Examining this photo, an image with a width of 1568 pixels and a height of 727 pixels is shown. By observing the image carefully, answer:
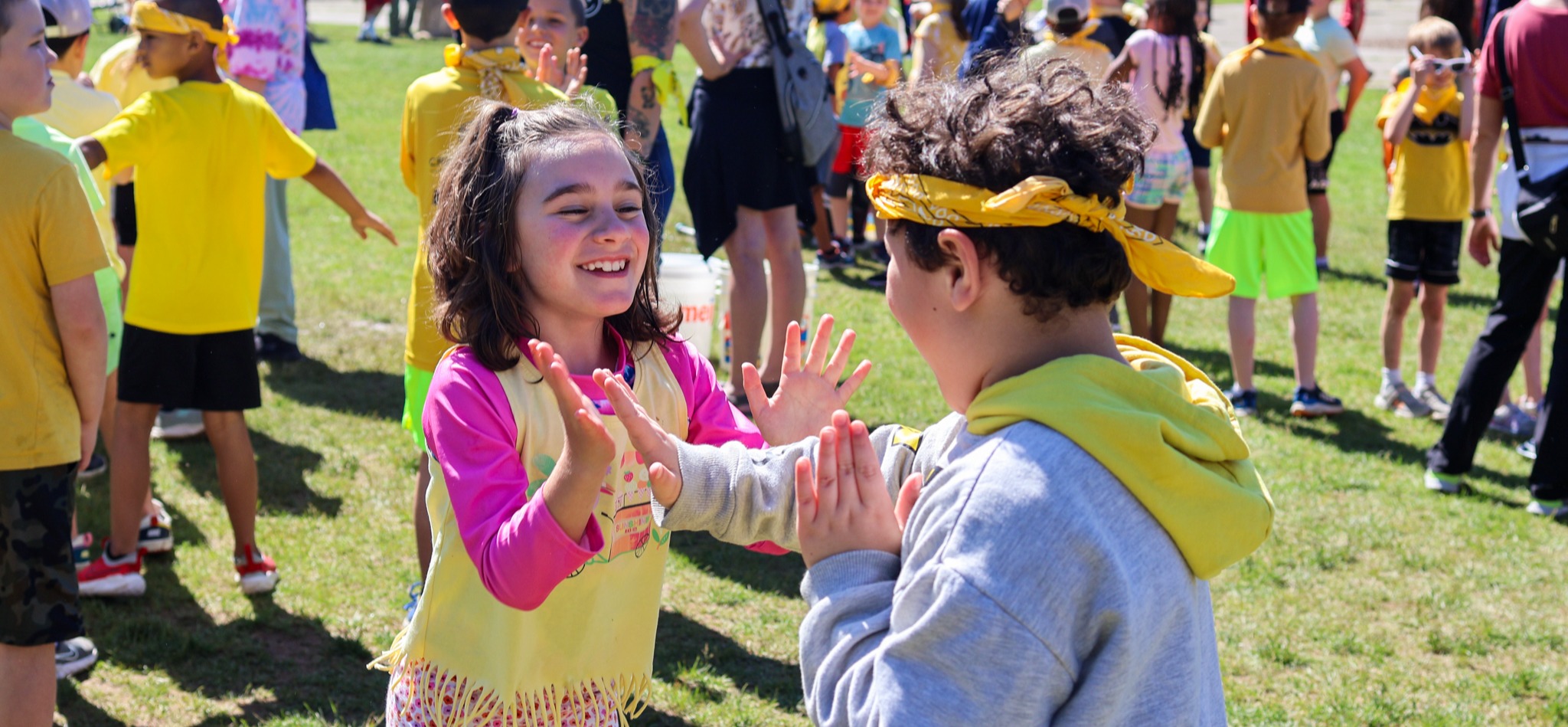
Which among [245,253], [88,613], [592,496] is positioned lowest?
[88,613]

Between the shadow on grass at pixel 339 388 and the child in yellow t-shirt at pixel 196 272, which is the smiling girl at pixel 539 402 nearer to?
Answer: the child in yellow t-shirt at pixel 196 272

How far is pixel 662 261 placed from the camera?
6.55 m

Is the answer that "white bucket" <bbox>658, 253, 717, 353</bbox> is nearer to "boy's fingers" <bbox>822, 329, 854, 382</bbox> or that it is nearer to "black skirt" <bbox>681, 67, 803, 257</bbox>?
"black skirt" <bbox>681, 67, 803, 257</bbox>

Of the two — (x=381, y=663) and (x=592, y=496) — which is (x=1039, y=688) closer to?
(x=592, y=496)

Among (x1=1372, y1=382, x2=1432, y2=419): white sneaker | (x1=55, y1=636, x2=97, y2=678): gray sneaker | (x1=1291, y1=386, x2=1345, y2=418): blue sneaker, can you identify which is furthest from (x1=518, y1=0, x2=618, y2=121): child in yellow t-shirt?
(x1=1372, y1=382, x2=1432, y2=419): white sneaker

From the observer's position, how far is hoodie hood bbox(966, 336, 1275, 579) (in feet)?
4.96

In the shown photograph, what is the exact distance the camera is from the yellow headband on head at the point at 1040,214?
155 centimetres

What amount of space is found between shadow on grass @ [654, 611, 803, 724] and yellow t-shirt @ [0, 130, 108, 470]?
1786 millimetres

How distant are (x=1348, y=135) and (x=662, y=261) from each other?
43.4ft

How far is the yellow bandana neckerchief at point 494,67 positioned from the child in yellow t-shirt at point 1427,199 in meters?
4.96

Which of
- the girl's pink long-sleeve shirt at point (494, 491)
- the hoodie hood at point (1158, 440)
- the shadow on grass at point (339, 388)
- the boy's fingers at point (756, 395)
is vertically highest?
the hoodie hood at point (1158, 440)

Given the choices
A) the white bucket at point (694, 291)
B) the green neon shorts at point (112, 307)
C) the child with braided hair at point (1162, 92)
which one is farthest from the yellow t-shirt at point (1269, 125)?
the green neon shorts at point (112, 307)

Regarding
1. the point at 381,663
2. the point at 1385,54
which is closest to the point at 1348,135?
the point at 1385,54

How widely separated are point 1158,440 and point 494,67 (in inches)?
118
